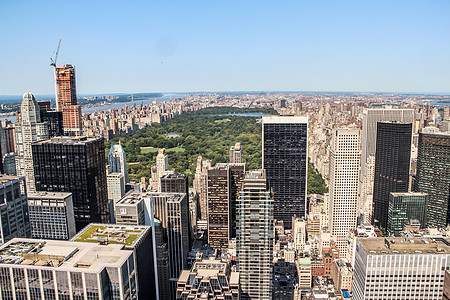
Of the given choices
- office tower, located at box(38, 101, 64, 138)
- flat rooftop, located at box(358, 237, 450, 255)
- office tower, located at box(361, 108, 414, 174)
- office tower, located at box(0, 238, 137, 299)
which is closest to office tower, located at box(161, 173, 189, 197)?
office tower, located at box(38, 101, 64, 138)

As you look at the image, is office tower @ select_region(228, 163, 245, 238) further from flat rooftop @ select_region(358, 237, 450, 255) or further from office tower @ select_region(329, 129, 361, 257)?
flat rooftop @ select_region(358, 237, 450, 255)

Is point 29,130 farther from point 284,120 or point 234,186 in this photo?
point 284,120

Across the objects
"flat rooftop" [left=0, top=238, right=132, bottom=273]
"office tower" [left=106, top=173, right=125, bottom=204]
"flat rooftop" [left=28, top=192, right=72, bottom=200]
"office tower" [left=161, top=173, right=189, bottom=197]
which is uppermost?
"flat rooftop" [left=28, top=192, right=72, bottom=200]

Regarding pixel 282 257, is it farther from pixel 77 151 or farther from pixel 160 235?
pixel 77 151

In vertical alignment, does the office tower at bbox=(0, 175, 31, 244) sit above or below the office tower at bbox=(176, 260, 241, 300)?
above

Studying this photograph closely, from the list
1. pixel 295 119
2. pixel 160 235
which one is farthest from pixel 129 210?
pixel 295 119

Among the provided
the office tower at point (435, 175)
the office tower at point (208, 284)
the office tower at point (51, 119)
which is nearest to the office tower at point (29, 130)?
the office tower at point (51, 119)
